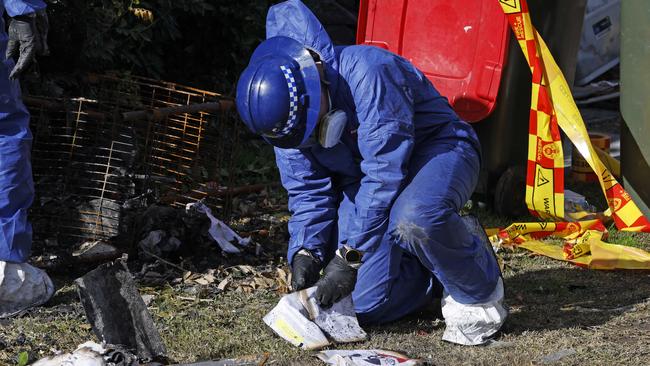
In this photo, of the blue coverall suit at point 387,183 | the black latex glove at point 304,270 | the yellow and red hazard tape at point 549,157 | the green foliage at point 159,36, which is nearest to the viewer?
the blue coverall suit at point 387,183

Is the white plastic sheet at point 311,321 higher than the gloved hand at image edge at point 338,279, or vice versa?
the gloved hand at image edge at point 338,279

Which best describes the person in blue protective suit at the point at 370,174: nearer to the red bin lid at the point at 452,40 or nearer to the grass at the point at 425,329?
the grass at the point at 425,329

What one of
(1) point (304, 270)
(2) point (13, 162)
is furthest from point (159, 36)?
(1) point (304, 270)

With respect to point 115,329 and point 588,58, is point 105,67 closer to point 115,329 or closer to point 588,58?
point 115,329

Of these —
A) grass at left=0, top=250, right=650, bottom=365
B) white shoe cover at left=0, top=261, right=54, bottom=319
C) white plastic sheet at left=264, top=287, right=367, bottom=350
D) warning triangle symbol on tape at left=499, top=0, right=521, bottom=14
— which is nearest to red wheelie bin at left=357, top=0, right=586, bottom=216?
warning triangle symbol on tape at left=499, top=0, right=521, bottom=14

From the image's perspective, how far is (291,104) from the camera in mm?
4070

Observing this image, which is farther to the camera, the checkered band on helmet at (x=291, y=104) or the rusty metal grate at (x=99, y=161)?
the rusty metal grate at (x=99, y=161)

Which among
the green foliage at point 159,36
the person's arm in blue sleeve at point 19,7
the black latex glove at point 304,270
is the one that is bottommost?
the black latex glove at point 304,270

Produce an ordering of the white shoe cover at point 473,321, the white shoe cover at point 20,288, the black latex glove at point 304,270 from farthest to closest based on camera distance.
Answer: the white shoe cover at point 20,288, the black latex glove at point 304,270, the white shoe cover at point 473,321

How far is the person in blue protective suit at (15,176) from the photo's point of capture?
4.71m

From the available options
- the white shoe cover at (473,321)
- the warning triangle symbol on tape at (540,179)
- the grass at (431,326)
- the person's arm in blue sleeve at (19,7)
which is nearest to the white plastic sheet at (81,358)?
the grass at (431,326)

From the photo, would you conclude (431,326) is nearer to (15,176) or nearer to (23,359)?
(23,359)

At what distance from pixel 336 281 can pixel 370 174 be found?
1.68 feet

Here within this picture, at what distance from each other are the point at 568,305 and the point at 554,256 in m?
0.78
